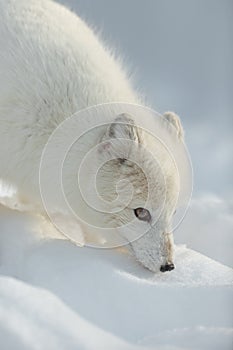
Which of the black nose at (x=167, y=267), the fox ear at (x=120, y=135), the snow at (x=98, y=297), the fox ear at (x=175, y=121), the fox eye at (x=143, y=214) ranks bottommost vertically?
the snow at (x=98, y=297)

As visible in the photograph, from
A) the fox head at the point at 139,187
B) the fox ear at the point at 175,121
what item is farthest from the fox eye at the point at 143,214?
the fox ear at the point at 175,121

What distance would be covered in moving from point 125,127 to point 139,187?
1.54 feet

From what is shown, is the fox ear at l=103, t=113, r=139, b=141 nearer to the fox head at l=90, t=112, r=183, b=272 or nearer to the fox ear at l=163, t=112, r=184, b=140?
the fox head at l=90, t=112, r=183, b=272

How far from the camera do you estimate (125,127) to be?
4.64 m

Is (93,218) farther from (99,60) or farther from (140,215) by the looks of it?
(99,60)

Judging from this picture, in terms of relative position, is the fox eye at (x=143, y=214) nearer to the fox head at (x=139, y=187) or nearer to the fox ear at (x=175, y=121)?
the fox head at (x=139, y=187)

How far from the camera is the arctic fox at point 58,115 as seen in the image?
472 cm

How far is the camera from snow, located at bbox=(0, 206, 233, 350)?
2.79 m

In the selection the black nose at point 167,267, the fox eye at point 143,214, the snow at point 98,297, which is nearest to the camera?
the snow at point 98,297

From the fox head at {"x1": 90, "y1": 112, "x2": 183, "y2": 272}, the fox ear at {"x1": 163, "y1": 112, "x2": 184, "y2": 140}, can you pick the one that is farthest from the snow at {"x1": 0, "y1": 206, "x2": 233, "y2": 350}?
the fox ear at {"x1": 163, "y1": 112, "x2": 184, "y2": 140}

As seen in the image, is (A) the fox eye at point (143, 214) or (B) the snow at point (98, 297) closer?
(B) the snow at point (98, 297)

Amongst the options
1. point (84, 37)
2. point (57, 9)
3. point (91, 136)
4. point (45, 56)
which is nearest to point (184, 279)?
point (91, 136)

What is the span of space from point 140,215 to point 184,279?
884 millimetres

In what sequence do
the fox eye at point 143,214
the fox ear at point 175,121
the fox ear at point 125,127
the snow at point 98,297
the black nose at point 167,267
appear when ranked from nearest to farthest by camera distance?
the snow at point 98,297 → the black nose at point 167,267 → the fox ear at point 125,127 → the fox eye at point 143,214 → the fox ear at point 175,121
